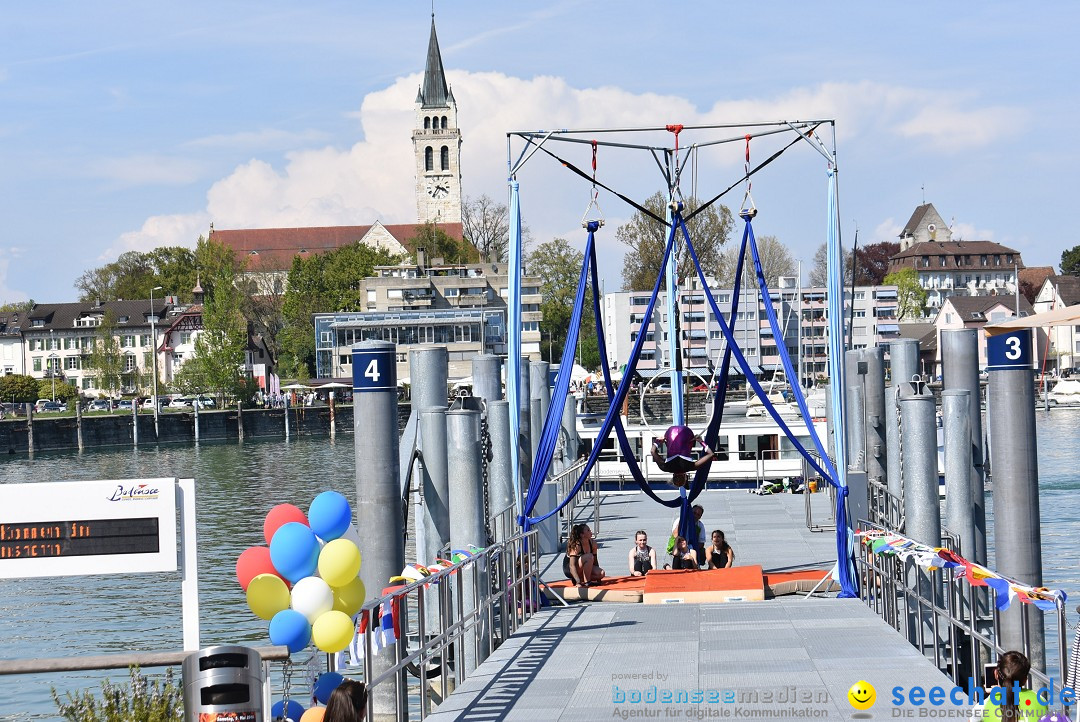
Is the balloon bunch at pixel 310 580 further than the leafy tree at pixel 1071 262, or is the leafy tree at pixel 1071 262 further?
the leafy tree at pixel 1071 262

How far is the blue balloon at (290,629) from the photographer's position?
11.1 metres

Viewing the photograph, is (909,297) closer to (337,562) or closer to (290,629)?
(337,562)

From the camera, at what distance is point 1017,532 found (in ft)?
45.3

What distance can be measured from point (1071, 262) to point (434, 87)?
8676cm

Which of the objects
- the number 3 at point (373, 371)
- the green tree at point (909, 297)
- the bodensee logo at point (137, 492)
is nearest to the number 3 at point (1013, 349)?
the number 3 at point (373, 371)

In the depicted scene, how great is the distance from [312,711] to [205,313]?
319 feet

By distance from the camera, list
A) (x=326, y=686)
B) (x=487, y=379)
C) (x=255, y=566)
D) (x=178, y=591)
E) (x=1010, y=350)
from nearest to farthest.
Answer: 1. (x=326, y=686)
2. (x=255, y=566)
3. (x=1010, y=350)
4. (x=487, y=379)
5. (x=178, y=591)

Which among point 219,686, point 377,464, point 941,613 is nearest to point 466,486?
point 377,464

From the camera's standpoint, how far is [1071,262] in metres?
164

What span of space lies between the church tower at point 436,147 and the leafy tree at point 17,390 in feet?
267

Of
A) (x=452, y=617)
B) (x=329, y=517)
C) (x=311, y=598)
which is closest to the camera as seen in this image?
(x=311, y=598)

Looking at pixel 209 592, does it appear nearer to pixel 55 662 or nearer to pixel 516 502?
pixel 516 502

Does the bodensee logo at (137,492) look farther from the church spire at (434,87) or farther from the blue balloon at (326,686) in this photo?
the church spire at (434,87)

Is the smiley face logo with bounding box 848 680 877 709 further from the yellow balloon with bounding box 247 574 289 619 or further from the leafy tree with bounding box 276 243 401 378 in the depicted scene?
the leafy tree with bounding box 276 243 401 378
